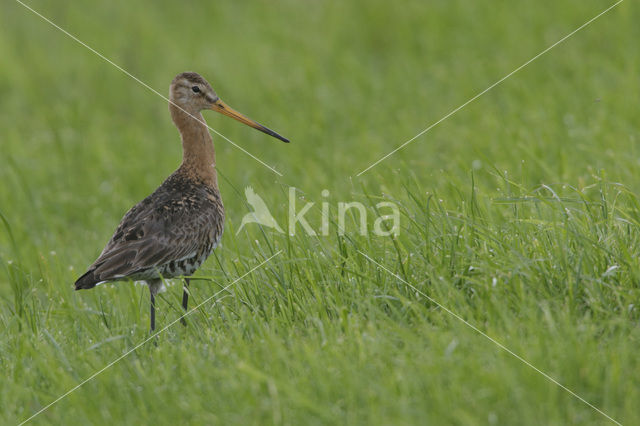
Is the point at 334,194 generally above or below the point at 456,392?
above

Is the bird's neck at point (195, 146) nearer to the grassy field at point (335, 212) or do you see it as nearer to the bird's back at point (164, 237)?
the bird's back at point (164, 237)

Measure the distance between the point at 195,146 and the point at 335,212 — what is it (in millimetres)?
Answer: 1127

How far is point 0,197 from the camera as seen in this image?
10.3m

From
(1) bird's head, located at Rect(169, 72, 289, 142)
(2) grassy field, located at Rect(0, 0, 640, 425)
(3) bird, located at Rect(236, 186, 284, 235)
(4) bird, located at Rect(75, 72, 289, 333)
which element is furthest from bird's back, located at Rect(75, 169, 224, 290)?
(1) bird's head, located at Rect(169, 72, 289, 142)

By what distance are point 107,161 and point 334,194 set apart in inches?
162

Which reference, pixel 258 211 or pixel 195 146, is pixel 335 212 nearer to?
pixel 258 211

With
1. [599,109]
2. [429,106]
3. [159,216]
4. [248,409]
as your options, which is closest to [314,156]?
[429,106]

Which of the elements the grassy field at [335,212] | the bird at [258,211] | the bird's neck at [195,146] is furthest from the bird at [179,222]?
the bird at [258,211]

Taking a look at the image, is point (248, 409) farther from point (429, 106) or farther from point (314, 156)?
point (429, 106)

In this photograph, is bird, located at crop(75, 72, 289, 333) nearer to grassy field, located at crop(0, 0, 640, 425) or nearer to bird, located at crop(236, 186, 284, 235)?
grassy field, located at crop(0, 0, 640, 425)

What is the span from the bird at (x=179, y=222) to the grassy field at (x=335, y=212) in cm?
21

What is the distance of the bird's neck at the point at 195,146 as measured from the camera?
19.6ft

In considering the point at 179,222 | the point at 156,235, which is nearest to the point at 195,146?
the point at 179,222

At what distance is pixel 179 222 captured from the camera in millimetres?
5609
